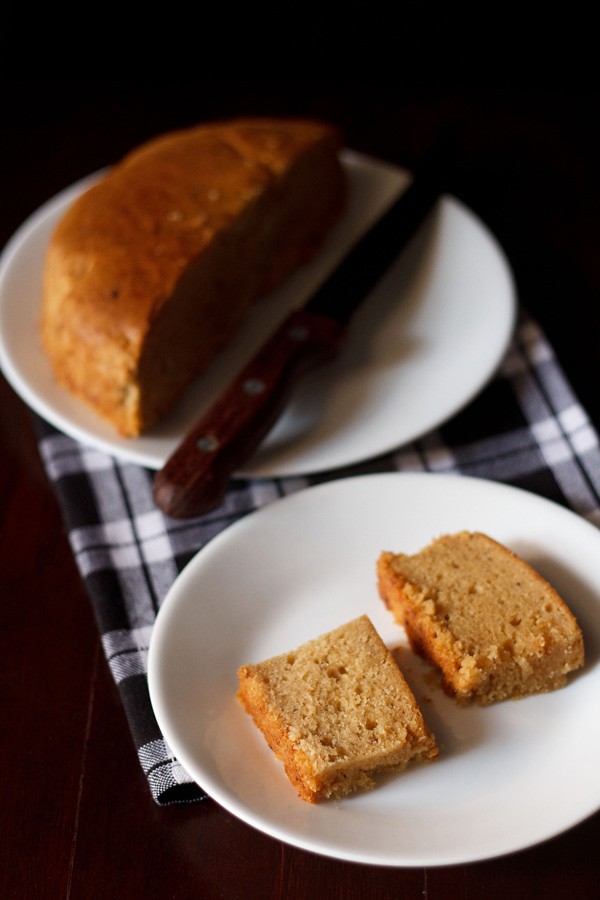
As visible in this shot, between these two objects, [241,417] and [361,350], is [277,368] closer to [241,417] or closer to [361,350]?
[241,417]

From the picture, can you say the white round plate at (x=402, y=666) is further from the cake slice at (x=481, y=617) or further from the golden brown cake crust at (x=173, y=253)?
the golden brown cake crust at (x=173, y=253)

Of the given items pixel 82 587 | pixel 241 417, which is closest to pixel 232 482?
pixel 241 417

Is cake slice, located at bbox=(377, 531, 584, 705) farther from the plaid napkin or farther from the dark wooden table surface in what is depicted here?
the plaid napkin

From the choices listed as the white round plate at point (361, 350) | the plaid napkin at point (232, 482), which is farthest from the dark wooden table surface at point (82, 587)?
the white round plate at point (361, 350)

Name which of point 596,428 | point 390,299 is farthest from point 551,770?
point 390,299

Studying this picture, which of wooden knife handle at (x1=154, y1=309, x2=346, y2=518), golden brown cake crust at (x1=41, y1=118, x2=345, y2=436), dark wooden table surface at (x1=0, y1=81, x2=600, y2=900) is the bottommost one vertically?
dark wooden table surface at (x1=0, y1=81, x2=600, y2=900)

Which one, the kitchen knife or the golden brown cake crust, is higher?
the golden brown cake crust

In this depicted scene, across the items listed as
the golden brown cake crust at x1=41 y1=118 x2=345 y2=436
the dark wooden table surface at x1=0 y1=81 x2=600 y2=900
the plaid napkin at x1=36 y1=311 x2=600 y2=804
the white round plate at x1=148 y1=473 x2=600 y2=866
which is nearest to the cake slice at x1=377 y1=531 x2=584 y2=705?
the white round plate at x1=148 y1=473 x2=600 y2=866
